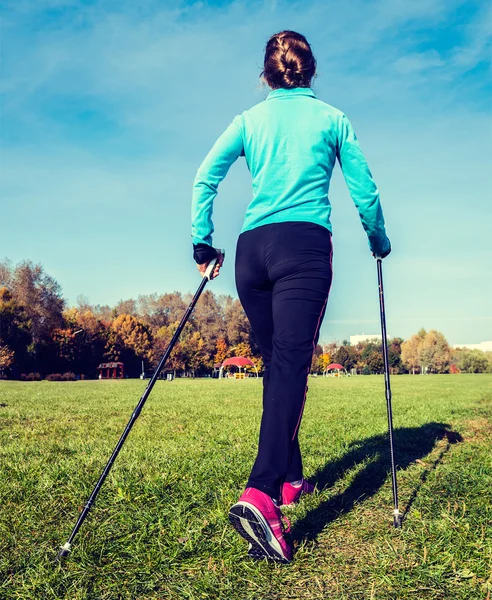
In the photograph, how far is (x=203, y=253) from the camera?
3283 mm

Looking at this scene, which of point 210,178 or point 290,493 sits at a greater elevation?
point 210,178

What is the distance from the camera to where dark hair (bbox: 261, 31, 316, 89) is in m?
3.33

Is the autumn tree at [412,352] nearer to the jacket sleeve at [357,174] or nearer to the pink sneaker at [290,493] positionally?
the pink sneaker at [290,493]

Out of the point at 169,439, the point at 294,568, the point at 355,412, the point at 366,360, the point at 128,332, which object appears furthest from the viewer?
the point at 366,360

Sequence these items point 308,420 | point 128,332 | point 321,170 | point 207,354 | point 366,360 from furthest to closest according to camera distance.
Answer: point 366,360 → point 207,354 → point 128,332 → point 308,420 → point 321,170

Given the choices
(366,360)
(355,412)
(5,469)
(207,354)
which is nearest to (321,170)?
(5,469)

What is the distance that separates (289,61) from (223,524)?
110 inches

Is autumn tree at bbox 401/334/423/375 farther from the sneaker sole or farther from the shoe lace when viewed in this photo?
the sneaker sole

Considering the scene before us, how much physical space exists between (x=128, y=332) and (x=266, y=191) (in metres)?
78.2

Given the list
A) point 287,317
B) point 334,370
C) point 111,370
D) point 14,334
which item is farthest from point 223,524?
point 334,370

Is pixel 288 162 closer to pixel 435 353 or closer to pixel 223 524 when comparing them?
pixel 223 524

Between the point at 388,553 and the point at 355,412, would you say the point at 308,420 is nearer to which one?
the point at 355,412

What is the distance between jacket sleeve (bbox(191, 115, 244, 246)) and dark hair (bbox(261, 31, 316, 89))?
373 mm

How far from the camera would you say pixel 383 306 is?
3938 mm
